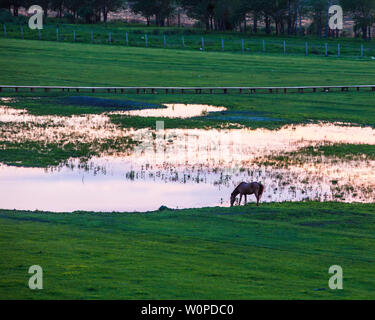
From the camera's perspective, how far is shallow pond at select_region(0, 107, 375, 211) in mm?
25891

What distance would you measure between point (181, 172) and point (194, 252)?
41.4ft

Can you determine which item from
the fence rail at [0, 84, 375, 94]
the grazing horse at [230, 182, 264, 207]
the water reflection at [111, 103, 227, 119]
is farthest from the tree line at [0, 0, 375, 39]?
the grazing horse at [230, 182, 264, 207]

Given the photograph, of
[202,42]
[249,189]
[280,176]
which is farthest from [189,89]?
[202,42]

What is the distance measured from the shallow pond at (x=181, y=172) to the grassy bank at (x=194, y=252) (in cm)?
250

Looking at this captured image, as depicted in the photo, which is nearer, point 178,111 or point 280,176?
point 280,176

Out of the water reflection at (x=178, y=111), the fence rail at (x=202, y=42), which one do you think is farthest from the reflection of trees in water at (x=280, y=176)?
the fence rail at (x=202, y=42)

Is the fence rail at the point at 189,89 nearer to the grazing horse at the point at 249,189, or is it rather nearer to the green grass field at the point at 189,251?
the green grass field at the point at 189,251

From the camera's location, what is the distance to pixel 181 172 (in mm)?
30484

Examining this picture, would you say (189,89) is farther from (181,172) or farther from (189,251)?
(189,251)

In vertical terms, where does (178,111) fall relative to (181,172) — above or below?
above

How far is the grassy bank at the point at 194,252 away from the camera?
48.5ft

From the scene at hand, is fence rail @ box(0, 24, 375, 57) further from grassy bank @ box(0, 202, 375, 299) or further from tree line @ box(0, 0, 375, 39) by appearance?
grassy bank @ box(0, 202, 375, 299)

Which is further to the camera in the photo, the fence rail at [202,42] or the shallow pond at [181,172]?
the fence rail at [202,42]
